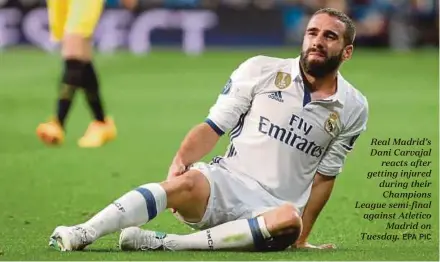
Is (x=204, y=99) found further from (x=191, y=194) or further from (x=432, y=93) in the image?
(x=191, y=194)

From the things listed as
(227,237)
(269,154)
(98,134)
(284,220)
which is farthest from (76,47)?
(284,220)

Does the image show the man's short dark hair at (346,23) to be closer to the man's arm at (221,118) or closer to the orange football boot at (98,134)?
the man's arm at (221,118)

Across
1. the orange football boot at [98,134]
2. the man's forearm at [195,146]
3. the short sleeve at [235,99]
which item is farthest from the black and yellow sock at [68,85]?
the man's forearm at [195,146]

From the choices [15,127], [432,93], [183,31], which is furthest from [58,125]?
[183,31]

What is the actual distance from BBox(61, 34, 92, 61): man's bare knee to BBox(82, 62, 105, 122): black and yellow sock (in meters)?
0.11

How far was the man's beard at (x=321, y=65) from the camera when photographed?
5863mm

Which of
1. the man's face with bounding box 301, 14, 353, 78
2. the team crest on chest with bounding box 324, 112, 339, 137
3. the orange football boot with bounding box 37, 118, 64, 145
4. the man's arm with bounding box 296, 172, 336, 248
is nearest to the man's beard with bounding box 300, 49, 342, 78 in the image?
the man's face with bounding box 301, 14, 353, 78

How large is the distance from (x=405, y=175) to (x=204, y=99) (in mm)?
6990

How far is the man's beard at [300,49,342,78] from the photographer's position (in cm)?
586

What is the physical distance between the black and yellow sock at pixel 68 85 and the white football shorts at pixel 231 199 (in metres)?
4.63

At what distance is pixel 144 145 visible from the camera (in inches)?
437

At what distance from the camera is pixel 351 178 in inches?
359

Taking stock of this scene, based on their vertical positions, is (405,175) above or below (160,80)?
above

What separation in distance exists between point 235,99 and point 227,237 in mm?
704
